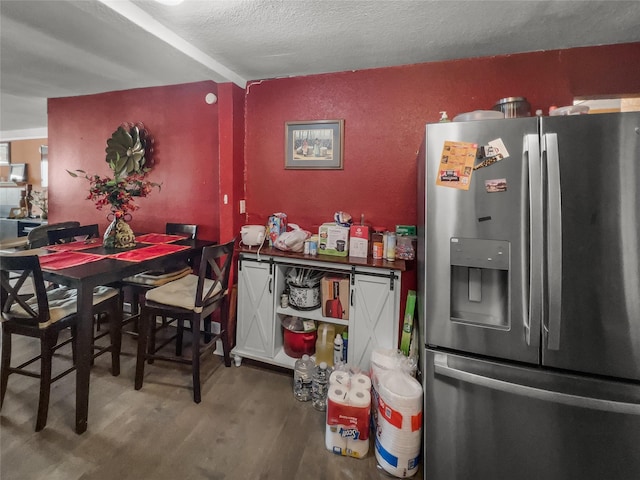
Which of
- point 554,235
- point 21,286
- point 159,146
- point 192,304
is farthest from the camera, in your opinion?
point 159,146

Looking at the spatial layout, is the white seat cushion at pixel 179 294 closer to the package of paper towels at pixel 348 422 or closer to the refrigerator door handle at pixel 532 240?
the package of paper towels at pixel 348 422

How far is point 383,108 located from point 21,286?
95.1 inches

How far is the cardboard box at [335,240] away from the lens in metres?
2.15

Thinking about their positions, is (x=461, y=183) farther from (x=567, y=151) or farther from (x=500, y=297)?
(x=500, y=297)

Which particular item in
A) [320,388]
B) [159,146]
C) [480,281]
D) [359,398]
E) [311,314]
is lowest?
[320,388]

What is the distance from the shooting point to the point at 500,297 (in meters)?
1.33

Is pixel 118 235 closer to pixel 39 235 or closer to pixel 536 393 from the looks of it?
pixel 39 235

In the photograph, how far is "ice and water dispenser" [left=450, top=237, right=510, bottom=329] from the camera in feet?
4.12

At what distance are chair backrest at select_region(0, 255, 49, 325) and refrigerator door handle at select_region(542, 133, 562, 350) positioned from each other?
224 centimetres

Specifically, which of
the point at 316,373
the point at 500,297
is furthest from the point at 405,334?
the point at 500,297

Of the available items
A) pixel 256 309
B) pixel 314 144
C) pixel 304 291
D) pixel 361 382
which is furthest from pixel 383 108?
pixel 361 382

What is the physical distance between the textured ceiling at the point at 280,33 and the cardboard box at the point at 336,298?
154 cm

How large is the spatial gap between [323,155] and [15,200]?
600 centimetres

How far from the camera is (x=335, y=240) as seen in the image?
2.16m
